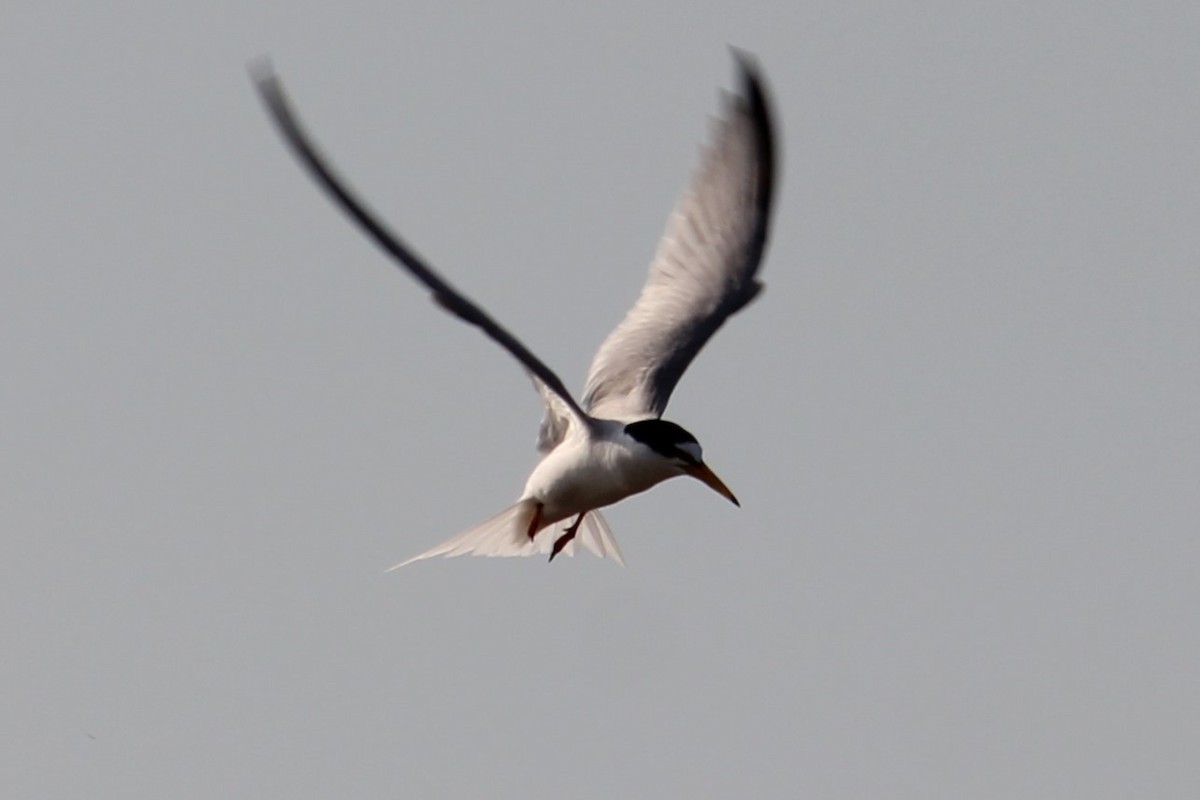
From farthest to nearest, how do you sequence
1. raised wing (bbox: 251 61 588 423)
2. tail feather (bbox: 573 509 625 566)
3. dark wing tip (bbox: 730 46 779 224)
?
tail feather (bbox: 573 509 625 566), dark wing tip (bbox: 730 46 779 224), raised wing (bbox: 251 61 588 423)

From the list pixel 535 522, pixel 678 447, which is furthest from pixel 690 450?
pixel 535 522

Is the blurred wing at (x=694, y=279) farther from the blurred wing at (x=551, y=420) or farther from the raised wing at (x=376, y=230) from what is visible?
the raised wing at (x=376, y=230)

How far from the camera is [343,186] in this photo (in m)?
8.35

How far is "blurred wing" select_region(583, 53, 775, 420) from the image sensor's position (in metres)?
11.8

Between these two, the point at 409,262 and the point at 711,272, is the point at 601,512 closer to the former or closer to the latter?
the point at 711,272

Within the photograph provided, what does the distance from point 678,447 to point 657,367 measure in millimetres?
1519

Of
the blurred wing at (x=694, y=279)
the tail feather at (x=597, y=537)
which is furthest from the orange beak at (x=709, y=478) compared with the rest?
the tail feather at (x=597, y=537)

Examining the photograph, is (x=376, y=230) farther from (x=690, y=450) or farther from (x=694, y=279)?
(x=694, y=279)

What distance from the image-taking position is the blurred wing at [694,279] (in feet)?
38.6

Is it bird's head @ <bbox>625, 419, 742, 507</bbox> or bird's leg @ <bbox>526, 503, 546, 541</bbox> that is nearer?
bird's head @ <bbox>625, 419, 742, 507</bbox>

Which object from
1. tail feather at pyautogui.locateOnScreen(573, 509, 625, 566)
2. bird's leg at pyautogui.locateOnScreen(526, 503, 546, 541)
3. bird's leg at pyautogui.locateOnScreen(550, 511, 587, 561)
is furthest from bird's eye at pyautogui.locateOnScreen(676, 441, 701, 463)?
tail feather at pyautogui.locateOnScreen(573, 509, 625, 566)

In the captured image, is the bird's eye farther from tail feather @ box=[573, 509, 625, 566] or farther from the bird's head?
tail feather @ box=[573, 509, 625, 566]

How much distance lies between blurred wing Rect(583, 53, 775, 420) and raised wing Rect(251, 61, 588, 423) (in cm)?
241

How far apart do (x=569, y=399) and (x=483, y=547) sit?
6.92 feet
